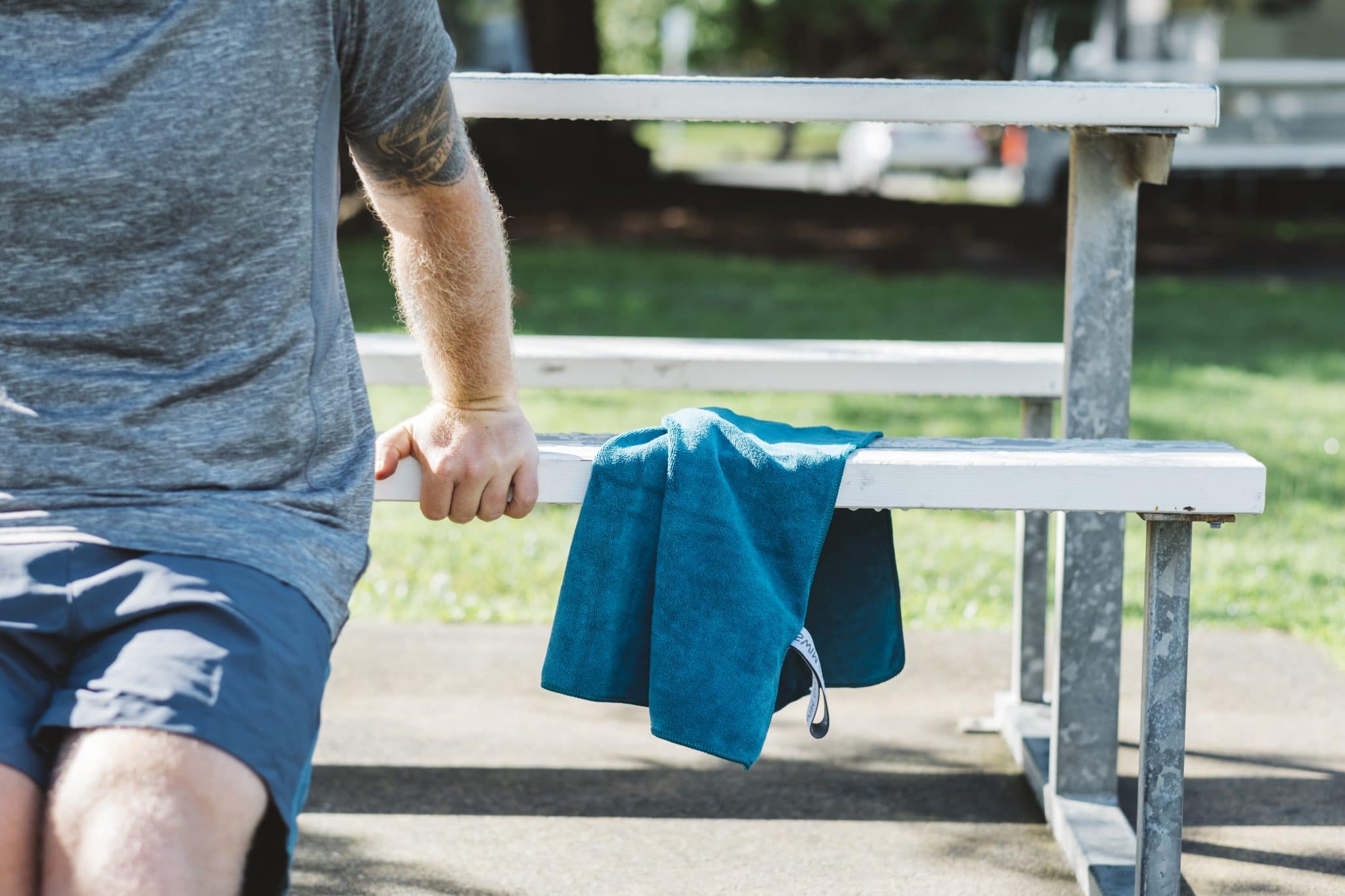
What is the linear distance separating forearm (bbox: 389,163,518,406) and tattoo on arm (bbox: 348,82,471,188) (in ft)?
0.14

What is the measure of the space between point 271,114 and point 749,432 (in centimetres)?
92

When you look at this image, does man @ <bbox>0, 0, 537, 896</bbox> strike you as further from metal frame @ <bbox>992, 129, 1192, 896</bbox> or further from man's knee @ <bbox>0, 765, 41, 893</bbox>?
metal frame @ <bbox>992, 129, 1192, 896</bbox>

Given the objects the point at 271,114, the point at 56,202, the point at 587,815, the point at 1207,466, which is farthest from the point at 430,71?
the point at 587,815

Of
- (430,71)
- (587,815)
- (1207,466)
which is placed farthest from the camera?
(587,815)

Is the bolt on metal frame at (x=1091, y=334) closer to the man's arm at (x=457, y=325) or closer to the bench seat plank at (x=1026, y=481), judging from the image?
the bench seat plank at (x=1026, y=481)

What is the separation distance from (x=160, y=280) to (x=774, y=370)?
182cm

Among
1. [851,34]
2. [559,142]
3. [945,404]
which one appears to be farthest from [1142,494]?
[851,34]

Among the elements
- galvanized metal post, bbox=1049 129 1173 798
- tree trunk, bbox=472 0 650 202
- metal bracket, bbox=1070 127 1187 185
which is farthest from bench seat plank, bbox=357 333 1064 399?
tree trunk, bbox=472 0 650 202

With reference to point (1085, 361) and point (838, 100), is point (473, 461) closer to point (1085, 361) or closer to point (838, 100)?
point (838, 100)

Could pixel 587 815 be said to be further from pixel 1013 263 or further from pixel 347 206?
pixel 1013 263

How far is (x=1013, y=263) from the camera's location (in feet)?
45.8

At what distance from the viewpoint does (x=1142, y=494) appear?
7.24 ft

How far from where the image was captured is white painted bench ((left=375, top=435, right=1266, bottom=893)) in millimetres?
2201

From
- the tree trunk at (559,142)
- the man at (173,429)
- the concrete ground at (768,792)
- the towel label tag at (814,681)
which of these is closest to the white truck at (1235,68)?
the tree trunk at (559,142)
